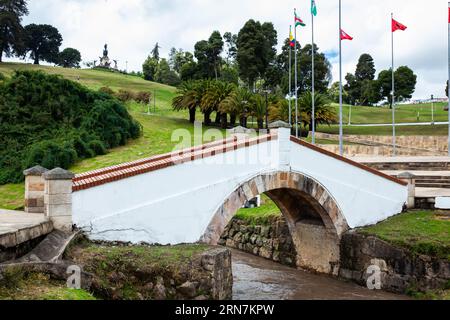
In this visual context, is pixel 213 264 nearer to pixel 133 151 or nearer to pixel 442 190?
pixel 442 190

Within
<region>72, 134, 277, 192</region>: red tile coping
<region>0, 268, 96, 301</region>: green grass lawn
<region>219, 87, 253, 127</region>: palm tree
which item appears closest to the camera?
<region>0, 268, 96, 301</region>: green grass lawn

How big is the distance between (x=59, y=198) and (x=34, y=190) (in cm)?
270

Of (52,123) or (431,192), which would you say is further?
(52,123)

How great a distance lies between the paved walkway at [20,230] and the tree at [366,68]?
7289 centimetres

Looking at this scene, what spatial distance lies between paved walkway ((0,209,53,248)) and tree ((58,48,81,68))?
78.7 m

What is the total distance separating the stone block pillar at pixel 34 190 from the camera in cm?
1200

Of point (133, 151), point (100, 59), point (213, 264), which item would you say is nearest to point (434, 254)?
point (213, 264)

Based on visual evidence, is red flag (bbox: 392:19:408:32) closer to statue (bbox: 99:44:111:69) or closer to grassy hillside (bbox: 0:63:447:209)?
grassy hillside (bbox: 0:63:447:209)

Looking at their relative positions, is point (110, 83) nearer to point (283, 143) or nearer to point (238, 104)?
point (238, 104)

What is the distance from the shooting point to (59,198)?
9.97 metres

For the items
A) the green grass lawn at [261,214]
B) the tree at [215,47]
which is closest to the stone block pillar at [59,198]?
the green grass lawn at [261,214]

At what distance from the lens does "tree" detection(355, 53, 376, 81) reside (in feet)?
251

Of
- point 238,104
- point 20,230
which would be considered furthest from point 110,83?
point 20,230

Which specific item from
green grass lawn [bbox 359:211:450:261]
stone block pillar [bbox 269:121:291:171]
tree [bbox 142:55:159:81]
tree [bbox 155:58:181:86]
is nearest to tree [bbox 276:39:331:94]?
tree [bbox 155:58:181:86]
